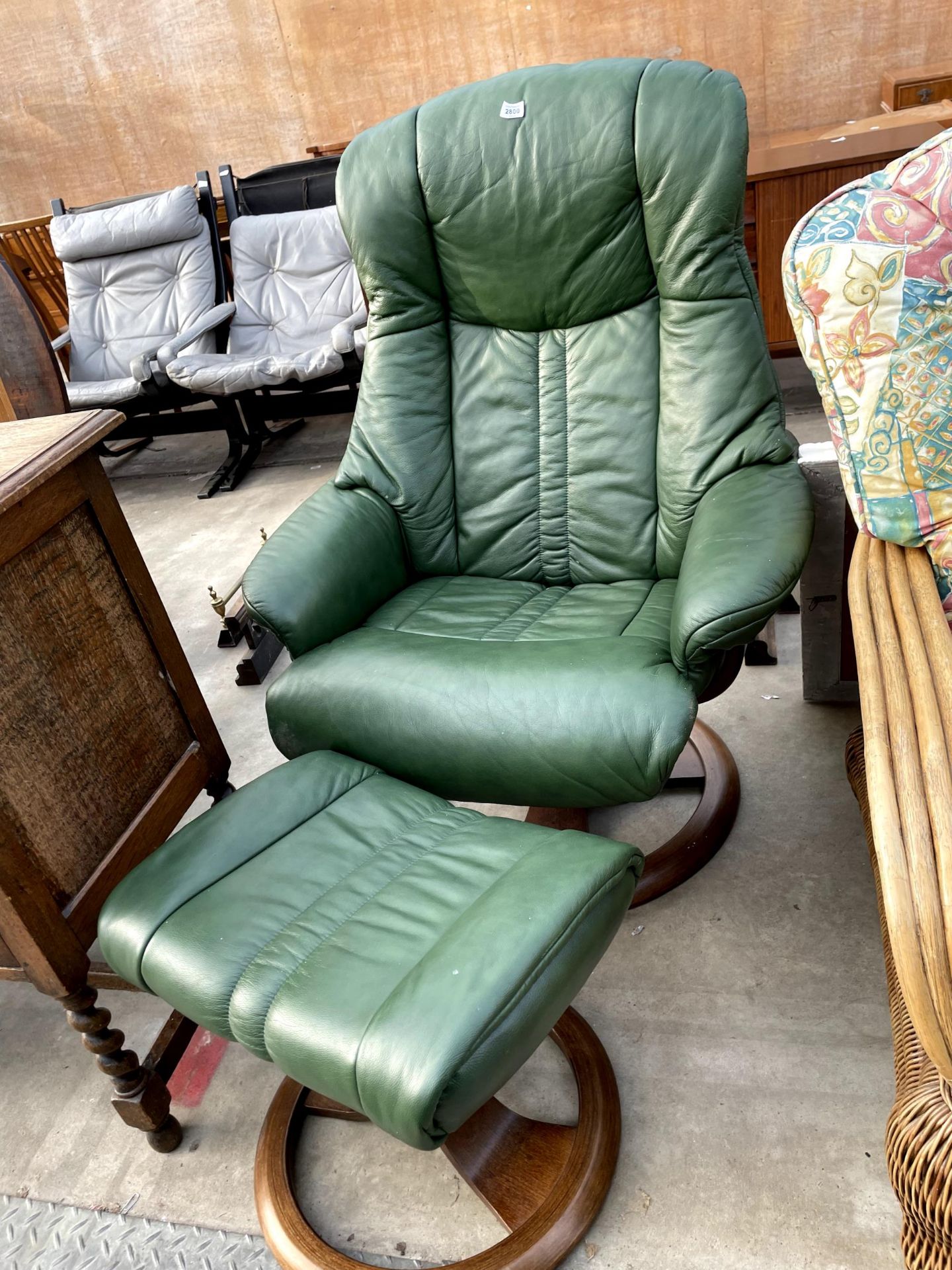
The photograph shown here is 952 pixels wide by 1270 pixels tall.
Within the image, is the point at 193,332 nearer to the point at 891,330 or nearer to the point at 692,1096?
the point at 891,330

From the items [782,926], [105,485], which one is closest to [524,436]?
[105,485]

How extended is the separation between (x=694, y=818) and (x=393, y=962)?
2.54 ft

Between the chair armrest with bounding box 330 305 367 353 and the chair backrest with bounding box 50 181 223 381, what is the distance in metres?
0.67

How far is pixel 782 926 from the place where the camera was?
1.39 meters

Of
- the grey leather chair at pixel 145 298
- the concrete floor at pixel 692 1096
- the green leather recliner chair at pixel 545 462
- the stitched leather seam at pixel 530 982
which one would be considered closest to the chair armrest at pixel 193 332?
the grey leather chair at pixel 145 298

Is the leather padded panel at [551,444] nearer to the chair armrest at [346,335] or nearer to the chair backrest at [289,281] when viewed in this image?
the chair armrest at [346,335]

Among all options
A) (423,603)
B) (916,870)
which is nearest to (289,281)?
(423,603)

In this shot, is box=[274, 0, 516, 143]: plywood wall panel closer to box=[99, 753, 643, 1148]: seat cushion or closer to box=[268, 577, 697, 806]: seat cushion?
box=[268, 577, 697, 806]: seat cushion

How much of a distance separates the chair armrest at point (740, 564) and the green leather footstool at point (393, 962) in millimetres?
309

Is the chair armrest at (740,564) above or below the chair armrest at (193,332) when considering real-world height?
above

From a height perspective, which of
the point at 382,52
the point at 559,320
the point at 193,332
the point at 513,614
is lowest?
the point at 513,614

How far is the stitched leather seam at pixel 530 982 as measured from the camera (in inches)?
33.3

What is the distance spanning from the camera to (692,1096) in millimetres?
1199

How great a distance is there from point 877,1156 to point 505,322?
1.43 meters
